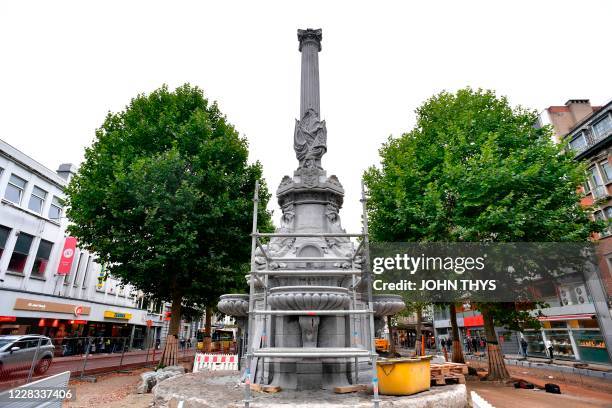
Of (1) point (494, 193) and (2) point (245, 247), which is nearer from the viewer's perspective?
(1) point (494, 193)

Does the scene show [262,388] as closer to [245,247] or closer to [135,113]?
[245,247]

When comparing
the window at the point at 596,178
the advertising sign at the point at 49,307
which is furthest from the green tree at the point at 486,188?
the advertising sign at the point at 49,307

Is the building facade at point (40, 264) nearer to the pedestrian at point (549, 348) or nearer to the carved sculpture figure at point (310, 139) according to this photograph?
the carved sculpture figure at point (310, 139)

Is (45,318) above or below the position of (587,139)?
below

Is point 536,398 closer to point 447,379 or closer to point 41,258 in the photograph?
point 447,379

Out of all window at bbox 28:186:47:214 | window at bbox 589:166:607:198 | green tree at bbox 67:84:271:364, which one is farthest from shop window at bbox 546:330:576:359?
window at bbox 28:186:47:214

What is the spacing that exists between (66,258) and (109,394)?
18721 mm

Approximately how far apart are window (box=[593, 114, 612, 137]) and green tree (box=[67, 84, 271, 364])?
2485 centimetres

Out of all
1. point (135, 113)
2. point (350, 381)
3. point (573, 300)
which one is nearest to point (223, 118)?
point (135, 113)

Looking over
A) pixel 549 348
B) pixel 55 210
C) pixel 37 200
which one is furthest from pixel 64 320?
pixel 549 348

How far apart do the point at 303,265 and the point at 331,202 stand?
266 cm

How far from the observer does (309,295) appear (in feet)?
23.1

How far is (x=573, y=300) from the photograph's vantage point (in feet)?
79.2

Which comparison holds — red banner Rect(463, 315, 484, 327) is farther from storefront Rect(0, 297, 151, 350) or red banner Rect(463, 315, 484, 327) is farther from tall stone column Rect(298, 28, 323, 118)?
storefront Rect(0, 297, 151, 350)
